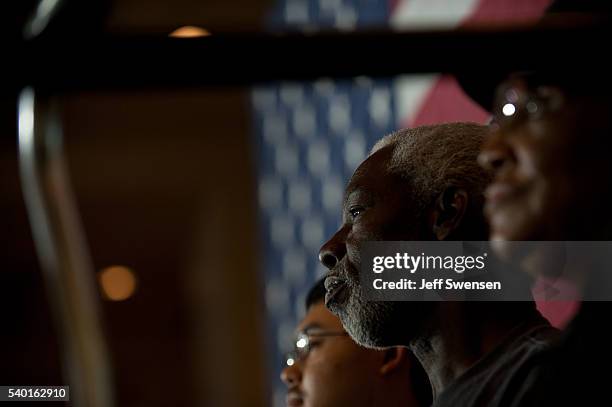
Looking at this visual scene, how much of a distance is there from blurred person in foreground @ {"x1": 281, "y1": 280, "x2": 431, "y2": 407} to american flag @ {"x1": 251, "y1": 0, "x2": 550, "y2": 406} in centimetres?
27

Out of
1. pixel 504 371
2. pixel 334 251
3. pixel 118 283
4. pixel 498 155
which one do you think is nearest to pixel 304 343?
pixel 334 251

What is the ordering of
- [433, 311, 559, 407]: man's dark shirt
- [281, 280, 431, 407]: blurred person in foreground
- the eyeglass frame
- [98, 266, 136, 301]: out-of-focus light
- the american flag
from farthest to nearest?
[98, 266, 136, 301]: out-of-focus light < the american flag < [281, 280, 431, 407]: blurred person in foreground < [433, 311, 559, 407]: man's dark shirt < the eyeglass frame

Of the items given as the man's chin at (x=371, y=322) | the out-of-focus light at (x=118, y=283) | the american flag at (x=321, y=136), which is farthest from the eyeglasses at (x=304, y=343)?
the out-of-focus light at (x=118, y=283)

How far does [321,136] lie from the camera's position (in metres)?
2.38

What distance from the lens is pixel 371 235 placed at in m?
0.91

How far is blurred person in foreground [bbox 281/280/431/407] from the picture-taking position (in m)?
1.19

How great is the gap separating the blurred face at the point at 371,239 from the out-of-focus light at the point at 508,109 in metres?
0.32

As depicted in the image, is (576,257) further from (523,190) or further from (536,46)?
Answer: (536,46)

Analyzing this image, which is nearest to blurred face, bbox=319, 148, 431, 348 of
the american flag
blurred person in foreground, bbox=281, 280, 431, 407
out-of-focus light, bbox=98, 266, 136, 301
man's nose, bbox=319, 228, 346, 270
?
man's nose, bbox=319, 228, 346, 270

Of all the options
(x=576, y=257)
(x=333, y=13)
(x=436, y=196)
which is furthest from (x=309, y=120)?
(x=576, y=257)

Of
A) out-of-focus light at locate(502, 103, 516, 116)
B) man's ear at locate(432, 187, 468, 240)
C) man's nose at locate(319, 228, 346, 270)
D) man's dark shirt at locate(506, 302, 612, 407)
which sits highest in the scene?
out-of-focus light at locate(502, 103, 516, 116)

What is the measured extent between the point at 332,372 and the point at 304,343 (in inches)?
2.5

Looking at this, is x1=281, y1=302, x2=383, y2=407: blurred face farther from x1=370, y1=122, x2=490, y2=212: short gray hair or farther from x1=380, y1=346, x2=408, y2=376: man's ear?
x1=370, y1=122, x2=490, y2=212: short gray hair

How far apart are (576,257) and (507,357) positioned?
195 mm
